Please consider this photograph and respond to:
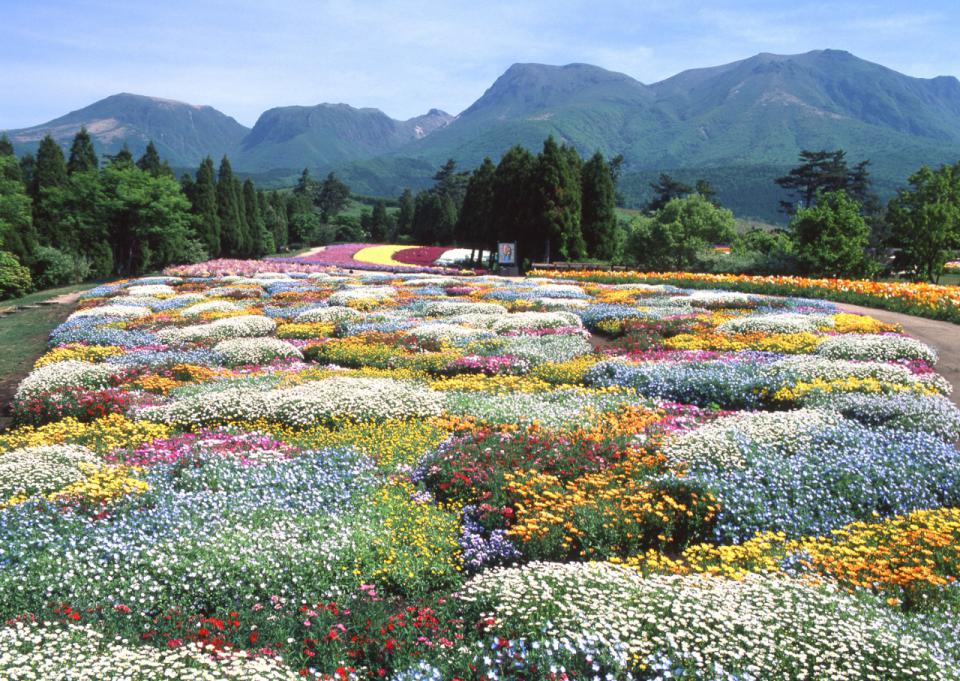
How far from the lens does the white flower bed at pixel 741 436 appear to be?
9.39m

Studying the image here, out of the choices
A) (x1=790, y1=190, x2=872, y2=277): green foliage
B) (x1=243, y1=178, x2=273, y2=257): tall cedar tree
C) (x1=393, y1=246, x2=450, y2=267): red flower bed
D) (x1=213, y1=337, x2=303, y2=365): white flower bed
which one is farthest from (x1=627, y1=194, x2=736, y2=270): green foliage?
(x1=243, y1=178, x2=273, y2=257): tall cedar tree

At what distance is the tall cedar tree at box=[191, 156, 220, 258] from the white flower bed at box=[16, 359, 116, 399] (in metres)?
53.6

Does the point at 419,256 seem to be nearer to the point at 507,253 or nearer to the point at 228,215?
the point at 228,215

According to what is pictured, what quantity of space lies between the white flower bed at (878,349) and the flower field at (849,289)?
708 cm

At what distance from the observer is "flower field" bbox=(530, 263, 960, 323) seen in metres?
22.5

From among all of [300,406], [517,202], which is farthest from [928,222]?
[300,406]

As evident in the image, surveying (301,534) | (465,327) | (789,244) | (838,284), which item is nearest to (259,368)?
(465,327)

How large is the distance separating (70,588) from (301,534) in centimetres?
210

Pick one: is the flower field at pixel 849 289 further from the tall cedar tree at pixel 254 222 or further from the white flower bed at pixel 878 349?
the tall cedar tree at pixel 254 222

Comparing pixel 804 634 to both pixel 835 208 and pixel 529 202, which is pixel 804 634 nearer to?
pixel 835 208

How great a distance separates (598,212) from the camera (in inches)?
2271

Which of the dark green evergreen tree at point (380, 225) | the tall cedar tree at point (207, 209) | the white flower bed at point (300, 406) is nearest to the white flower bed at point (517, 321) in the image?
the white flower bed at point (300, 406)

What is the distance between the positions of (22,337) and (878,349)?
24.7 m

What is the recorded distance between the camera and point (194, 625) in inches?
231
